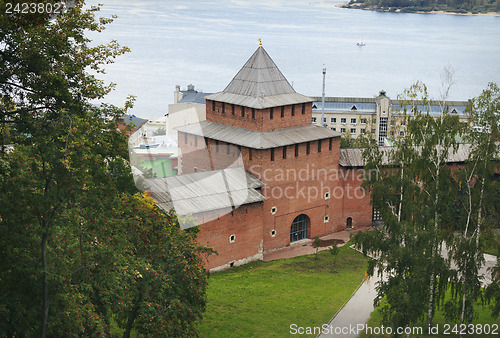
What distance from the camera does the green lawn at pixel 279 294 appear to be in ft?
72.3

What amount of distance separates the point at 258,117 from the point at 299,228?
575cm

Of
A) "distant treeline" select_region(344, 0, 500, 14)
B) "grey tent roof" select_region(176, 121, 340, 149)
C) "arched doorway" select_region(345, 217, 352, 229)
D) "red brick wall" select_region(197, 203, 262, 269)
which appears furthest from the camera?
"distant treeline" select_region(344, 0, 500, 14)

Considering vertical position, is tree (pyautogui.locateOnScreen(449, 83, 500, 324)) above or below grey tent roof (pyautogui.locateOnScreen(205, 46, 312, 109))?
below

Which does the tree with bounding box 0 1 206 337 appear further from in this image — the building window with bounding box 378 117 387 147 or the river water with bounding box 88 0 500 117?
the river water with bounding box 88 0 500 117

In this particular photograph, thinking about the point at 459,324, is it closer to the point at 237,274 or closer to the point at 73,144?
the point at 237,274

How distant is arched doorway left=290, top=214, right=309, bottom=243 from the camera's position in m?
32.4

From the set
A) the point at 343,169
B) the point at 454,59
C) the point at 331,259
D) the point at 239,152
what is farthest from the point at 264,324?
the point at 454,59

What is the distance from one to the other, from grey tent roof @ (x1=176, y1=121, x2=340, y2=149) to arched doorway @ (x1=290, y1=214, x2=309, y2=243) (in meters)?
3.85

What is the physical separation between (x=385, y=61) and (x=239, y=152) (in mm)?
92349

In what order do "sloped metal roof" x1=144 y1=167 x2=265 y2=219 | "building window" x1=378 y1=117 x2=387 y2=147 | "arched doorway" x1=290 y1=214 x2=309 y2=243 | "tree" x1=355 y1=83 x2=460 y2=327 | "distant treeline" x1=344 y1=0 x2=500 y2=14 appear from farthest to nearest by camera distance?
"distant treeline" x1=344 y1=0 x2=500 y2=14 → "building window" x1=378 y1=117 x2=387 y2=147 → "arched doorway" x1=290 y1=214 x2=309 y2=243 → "sloped metal roof" x1=144 y1=167 x2=265 y2=219 → "tree" x1=355 y1=83 x2=460 y2=327

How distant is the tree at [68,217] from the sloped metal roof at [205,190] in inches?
322

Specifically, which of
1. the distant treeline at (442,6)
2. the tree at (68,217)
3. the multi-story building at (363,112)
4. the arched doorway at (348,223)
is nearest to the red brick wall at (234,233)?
the arched doorway at (348,223)

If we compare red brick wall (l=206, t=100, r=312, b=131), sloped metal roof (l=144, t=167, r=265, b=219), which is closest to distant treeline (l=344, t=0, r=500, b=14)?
red brick wall (l=206, t=100, r=312, b=131)

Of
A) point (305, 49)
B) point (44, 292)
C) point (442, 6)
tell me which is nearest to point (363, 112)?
point (44, 292)
